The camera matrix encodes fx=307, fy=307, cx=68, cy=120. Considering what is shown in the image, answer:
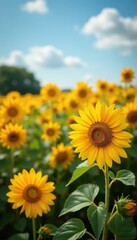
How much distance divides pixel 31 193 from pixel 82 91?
385 centimetres

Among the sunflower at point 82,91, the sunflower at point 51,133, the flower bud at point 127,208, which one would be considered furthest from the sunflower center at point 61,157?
the sunflower at point 82,91

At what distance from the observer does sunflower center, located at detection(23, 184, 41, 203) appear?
2477 millimetres

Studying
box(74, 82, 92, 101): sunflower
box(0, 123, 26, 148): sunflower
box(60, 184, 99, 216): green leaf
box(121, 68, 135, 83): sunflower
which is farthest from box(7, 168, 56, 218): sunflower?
box(121, 68, 135, 83): sunflower

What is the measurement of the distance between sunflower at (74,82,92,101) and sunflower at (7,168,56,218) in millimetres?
3730

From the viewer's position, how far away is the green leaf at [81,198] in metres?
2.08

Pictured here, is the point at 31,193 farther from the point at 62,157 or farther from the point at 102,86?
the point at 102,86

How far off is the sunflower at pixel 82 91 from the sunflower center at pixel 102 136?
398cm

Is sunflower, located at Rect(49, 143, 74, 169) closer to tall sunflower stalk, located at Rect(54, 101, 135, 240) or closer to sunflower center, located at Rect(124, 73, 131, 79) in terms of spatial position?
tall sunflower stalk, located at Rect(54, 101, 135, 240)

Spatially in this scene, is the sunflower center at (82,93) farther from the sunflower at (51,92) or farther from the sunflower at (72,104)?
the sunflower at (51,92)

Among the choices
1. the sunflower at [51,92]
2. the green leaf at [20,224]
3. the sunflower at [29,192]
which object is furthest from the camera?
the sunflower at [51,92]

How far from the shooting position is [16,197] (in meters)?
2.47

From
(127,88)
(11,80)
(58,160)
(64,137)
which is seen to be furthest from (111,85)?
(11,80)

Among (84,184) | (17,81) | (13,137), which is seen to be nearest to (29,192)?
(84,184)

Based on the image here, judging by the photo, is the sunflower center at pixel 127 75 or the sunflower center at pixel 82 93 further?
the sunflower center at pixel 127 75
